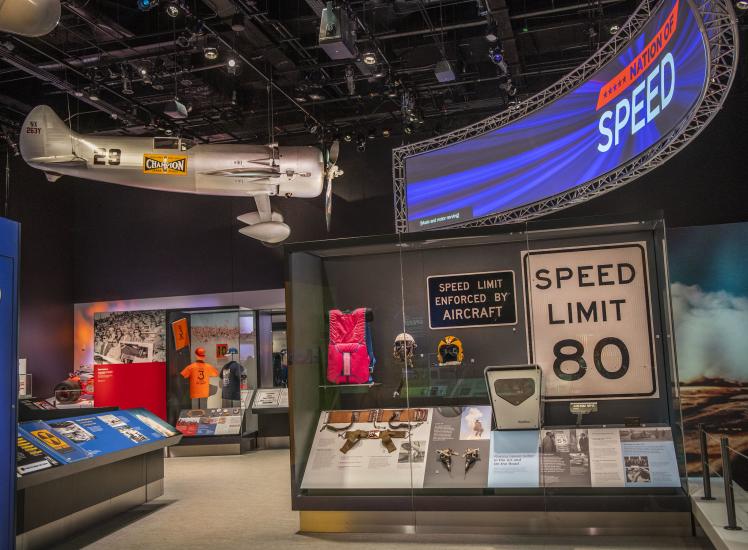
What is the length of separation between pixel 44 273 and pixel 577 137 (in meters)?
9.71

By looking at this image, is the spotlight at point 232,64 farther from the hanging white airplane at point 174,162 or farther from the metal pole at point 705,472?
the metal pole at point 705,472

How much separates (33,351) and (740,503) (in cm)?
1109

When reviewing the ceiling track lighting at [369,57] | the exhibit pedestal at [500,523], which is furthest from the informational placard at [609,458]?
the ceiling track lighting at [369,57]

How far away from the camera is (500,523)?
502cm

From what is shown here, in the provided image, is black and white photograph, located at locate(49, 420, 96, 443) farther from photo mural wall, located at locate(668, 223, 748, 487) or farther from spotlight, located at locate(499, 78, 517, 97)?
spotlight, located at locate(499, 78, 517, 97)

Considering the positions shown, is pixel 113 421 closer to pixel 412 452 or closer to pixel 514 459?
pixel 412 452

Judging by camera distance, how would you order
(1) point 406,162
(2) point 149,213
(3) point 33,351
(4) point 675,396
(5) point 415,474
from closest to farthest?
(4) point 675,396, (5) point 415,474, (1) point 406,162, (3) point 33,351, (2) point 149,213

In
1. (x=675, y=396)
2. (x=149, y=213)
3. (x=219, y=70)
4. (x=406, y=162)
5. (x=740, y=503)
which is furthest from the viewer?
(x=149, y=213)

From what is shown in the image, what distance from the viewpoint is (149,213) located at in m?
12.9

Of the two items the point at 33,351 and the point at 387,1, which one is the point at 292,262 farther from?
the point at 33,351

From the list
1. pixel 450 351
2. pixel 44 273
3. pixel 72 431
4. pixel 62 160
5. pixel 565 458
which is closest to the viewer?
pixel 565 458

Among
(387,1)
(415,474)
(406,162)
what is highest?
(387,1)

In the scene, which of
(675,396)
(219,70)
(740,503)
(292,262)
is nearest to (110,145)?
(219,70)

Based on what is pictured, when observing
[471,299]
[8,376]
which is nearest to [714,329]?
[471,299]
